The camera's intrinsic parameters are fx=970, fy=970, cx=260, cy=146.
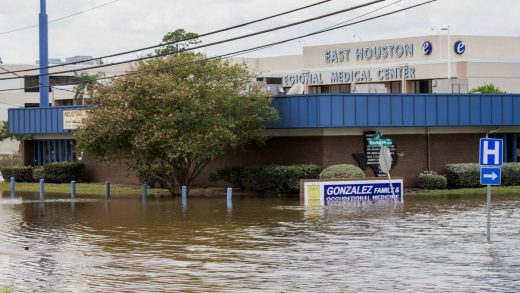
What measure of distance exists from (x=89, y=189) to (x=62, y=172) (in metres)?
4.96

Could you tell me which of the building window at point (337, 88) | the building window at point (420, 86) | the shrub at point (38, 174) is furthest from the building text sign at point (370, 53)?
the shrub at point (38, 174)

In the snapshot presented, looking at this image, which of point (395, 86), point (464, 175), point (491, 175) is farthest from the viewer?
point (395, 86)

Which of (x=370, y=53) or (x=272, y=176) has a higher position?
(x=370, y=53)

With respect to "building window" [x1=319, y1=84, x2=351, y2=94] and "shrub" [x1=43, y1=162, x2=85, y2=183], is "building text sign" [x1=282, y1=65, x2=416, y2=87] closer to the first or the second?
"building window" [x1=319, y1=84, x2=351, y2=94]

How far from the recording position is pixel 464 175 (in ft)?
143

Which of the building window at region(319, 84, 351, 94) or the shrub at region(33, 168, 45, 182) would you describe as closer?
the shrub at region(33, 168, 45, 182)

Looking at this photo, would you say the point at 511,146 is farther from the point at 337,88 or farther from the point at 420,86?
the point at 337,88

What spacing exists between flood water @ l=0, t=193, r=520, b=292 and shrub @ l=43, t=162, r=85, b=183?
54.4ft

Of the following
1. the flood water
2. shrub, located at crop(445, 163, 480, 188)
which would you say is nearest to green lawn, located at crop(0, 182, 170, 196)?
the flood water

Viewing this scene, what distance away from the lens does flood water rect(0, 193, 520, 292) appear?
17578 millimetres

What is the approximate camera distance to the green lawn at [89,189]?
151ft

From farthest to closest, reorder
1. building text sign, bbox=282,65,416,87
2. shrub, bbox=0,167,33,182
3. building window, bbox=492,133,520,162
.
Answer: building text sign, bbox=282,65,416,87 → shrub, bbox=0,167,33,182 → building window, bbox=492,133,520,162

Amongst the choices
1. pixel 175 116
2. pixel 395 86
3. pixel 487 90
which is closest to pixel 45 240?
pixel 175 116

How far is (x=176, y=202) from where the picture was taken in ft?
127
